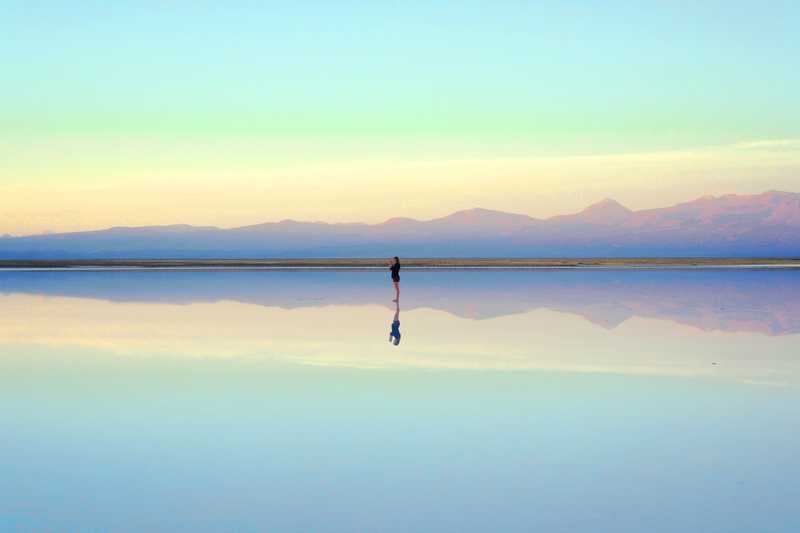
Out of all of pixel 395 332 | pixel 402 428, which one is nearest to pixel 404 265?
pixel 395 332

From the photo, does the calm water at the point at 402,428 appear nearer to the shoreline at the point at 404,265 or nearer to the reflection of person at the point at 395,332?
the reflection of person at the point at 395,332

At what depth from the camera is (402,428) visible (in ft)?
34.4

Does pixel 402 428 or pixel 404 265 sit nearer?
pixel 402 428

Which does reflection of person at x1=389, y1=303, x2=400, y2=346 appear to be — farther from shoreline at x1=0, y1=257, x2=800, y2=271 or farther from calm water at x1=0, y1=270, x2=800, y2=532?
shoreline at x1=0, y1=257, x2=800, y2=271

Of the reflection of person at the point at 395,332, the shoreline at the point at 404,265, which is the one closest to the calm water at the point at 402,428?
the reflection of person at the point at 395,332

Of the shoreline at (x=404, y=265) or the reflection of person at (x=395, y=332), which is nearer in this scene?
the reflection of person at (x=395, y=332)

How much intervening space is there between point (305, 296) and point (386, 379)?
22.0m

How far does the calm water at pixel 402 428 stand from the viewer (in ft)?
24.0

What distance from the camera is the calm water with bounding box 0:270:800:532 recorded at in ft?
24.0

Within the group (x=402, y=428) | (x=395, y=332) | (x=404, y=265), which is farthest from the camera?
(x=404, y=265)

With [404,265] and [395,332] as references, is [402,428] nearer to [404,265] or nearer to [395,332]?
[395,332]

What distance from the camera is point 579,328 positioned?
21594 millimetres

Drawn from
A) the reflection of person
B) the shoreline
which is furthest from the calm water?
the shoreline

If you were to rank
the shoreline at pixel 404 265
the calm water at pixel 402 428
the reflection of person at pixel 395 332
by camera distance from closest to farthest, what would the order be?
1. the calm water at pixel 402 428
2. the reflection of person at pixel 395 332
3. the shoreline at pixel 404 265
